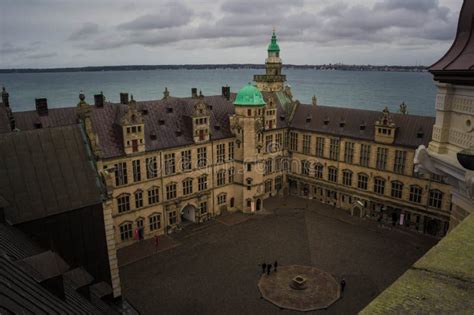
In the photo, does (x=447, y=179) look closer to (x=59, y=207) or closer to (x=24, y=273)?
(x=24, y=273)

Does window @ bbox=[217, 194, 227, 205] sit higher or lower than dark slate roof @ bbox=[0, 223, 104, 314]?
lower

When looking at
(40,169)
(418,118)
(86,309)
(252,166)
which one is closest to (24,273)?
(86,309)

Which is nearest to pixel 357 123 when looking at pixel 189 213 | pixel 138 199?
pixel 189 213

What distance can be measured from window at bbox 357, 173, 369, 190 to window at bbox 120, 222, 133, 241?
26.6 m

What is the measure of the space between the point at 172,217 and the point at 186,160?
6407 mm

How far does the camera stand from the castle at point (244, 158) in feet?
130

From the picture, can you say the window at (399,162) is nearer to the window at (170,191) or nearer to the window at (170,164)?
the window at (170,164)

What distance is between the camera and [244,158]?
158 ft

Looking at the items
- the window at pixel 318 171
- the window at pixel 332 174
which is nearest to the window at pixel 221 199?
the window at pixel 318 171

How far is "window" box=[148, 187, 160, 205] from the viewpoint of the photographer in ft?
137

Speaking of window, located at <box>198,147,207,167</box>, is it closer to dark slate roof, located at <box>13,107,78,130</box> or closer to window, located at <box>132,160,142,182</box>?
window, located at <box>132,160,142,182</box>

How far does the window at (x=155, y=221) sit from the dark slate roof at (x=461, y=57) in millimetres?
34147

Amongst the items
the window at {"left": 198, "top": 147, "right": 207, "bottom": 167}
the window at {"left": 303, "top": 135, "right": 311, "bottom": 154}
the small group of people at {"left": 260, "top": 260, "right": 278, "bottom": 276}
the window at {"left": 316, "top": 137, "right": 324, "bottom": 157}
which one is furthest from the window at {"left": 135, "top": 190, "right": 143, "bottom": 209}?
the window at {"left": 316, "top": 137, "right": 324, "bottom": 157}

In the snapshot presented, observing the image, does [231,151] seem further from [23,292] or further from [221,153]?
[23,292]
